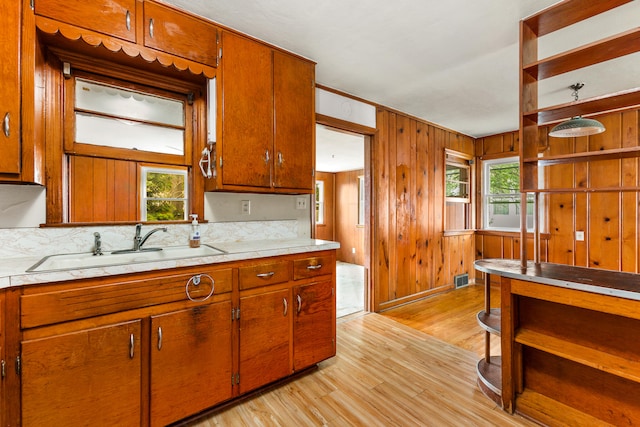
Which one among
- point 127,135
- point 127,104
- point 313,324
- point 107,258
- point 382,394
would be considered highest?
point 127,104

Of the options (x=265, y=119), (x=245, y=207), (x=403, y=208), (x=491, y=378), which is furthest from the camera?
(x=403, y=208)

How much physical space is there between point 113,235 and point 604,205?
4948mm

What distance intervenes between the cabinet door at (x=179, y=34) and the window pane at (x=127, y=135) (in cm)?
55

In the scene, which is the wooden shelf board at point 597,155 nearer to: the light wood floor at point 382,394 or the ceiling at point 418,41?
the ceiling at point 418,41

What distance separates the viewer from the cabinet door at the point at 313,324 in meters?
1.97

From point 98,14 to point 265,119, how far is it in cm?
105

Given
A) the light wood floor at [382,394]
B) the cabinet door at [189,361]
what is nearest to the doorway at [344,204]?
the light wood floor at [382,394]

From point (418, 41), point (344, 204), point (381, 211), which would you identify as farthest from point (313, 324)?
point (344, 204)

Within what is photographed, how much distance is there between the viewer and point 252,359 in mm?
1766

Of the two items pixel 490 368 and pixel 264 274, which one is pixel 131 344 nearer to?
pixel 264 274

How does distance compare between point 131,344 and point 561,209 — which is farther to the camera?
point 561,209

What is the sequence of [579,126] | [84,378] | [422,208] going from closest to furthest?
[84,378] < [579,126] < [422,208]

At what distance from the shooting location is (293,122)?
7.48 feet

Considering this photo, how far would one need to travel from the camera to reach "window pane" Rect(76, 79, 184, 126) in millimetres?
1797
